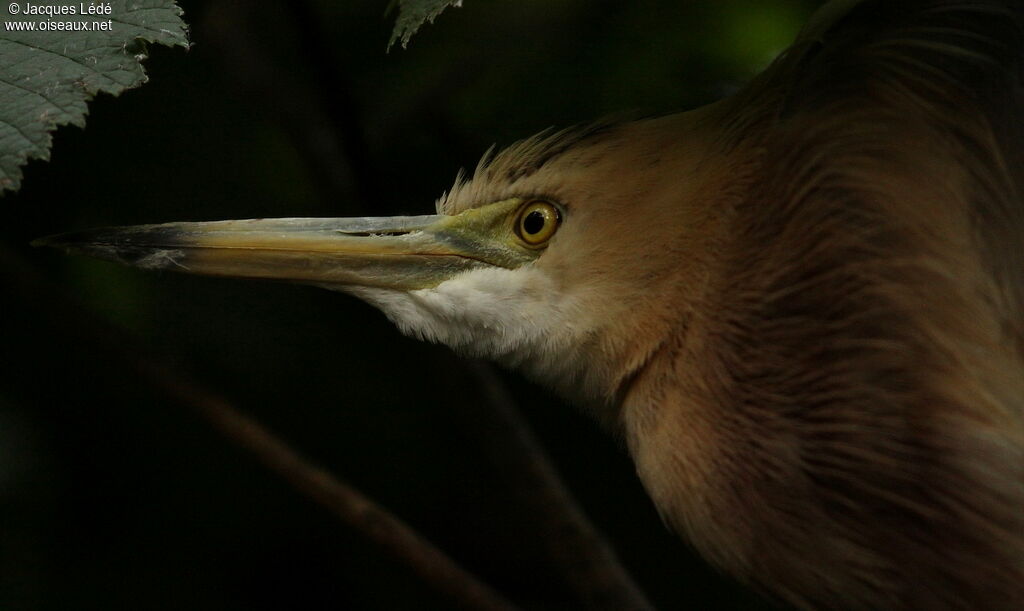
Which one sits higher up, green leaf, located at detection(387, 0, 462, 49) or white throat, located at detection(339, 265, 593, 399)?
green leaf, located at detection(387, 0, 462, 49)

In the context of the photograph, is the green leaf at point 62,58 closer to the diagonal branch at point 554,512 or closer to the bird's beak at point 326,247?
the bird's beak at point 326,247

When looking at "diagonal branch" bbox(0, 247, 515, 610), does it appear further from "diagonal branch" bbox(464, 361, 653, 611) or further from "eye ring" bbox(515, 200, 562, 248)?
"eye ring" bbox(515, 200, 562, 248)

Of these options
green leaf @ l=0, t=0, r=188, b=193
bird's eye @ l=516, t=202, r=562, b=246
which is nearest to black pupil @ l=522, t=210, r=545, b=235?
bird's eye @ l=516, t=202, r=562, b=246

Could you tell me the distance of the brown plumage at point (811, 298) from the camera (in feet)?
5.97

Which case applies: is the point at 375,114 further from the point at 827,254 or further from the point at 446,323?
the point at 827,254

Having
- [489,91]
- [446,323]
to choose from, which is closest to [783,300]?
[446,323]

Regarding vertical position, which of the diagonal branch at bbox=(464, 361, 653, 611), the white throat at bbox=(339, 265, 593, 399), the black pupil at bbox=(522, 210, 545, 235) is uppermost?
the black pupil at bbox=(522, 210, 545, 235)

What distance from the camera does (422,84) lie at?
2.93 m

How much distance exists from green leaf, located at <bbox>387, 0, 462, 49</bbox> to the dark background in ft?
2.44

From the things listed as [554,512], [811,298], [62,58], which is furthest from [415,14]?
[554,512]

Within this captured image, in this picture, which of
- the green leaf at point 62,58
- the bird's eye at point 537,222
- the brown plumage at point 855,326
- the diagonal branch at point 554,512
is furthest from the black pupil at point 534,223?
the green leaf at point 62,58

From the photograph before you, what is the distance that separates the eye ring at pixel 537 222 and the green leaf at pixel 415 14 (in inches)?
22.7

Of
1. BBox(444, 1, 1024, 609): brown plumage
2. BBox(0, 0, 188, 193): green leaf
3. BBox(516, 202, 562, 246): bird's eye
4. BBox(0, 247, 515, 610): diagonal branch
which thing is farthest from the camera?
BBox(0, 247, 515, 610): diagonal branch

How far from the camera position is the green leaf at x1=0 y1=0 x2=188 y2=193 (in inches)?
67.2
